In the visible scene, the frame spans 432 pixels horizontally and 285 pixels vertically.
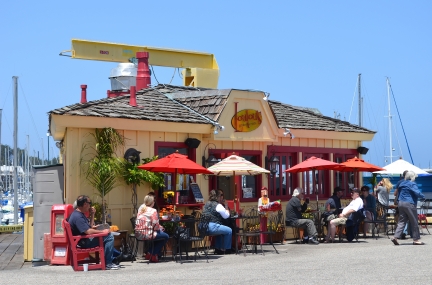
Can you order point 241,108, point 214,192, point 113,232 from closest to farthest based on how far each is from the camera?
point 113,232 < point 214,192 < point 241,108

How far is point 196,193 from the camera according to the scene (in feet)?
59.4

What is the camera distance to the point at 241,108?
19.4m

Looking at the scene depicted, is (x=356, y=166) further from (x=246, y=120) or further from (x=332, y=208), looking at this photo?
(x=246, y=120)

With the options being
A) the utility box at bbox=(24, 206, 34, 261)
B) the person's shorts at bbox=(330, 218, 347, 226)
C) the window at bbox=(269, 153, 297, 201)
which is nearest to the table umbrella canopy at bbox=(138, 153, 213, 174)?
the utility box at bbox=(24, 206, 34, 261)

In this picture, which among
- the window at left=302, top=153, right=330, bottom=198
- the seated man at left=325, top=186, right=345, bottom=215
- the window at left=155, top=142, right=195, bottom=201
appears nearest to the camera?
the window at left=155, top=142, right=195, bottom=201

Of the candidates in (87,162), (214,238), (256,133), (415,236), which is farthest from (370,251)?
(87,162)

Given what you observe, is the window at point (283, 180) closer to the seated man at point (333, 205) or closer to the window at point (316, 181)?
the window at point (316, 181)

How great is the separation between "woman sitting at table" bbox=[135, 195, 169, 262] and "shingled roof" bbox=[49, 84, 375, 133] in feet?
7.99

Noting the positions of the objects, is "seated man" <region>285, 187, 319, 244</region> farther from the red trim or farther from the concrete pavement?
the concrete pavement

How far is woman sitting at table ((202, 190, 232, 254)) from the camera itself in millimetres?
16391

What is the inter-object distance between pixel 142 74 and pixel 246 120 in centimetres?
516

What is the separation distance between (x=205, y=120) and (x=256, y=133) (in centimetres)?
167

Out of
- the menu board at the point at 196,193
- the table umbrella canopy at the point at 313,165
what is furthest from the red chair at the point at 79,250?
the table umbrella canopy at the point at 313,165

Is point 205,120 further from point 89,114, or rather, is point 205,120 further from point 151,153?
point 89,114
